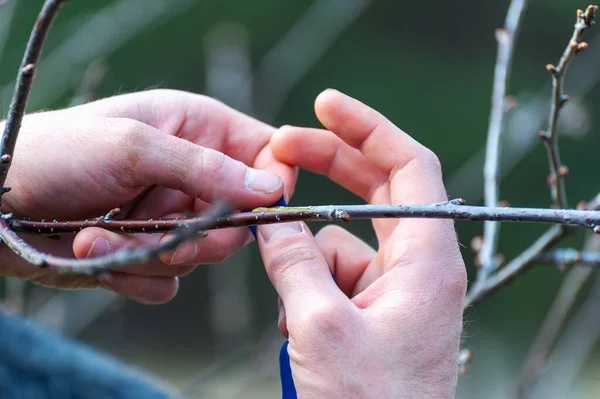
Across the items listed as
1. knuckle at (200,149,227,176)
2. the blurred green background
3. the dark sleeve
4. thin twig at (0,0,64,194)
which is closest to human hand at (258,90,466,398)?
knuckle at (200,149,227,176)

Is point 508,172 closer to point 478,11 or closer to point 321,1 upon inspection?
point 478,11

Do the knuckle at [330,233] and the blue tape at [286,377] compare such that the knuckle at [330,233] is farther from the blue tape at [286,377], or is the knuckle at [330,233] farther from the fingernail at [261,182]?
the blue tape at [286,377]

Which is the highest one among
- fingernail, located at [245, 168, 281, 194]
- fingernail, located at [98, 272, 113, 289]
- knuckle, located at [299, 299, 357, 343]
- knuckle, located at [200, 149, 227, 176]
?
knuckle, located at [200, 149, 227, 176]

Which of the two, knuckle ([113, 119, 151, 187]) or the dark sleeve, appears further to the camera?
the dark sleeve

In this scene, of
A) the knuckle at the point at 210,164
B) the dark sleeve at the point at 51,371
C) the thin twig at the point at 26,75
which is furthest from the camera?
the dark sleeve at the point at 51,371

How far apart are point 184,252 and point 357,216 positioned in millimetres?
387

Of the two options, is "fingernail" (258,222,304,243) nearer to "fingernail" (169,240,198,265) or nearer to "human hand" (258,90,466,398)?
"human hand" (258,90,466,398)

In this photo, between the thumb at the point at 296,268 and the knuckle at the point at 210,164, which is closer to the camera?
the thumb at the point at 296,268

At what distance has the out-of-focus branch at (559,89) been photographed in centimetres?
79

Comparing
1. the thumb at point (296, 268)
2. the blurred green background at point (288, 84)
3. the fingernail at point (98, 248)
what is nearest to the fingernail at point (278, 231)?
the thumb at point (296, 268)

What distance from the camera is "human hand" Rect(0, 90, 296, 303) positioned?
2.91ft

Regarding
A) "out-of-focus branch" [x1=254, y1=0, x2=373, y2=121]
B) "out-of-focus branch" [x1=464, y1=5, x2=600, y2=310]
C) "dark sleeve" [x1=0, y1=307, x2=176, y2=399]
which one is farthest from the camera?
"out-of-focus branch" [x1=254, y1=0, x2=373, y2=121]

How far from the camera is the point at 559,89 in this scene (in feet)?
2.83

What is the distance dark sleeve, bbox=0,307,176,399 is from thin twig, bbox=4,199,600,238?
49cm
